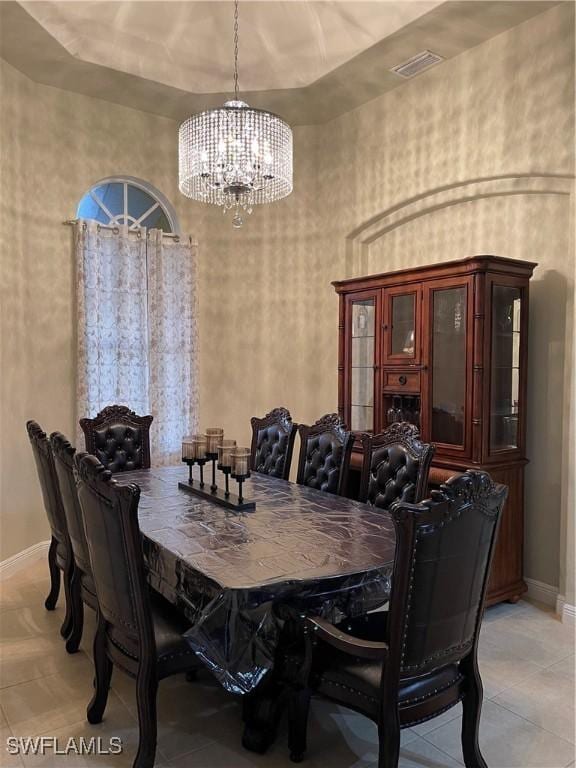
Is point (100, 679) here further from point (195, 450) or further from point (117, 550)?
point (195, 450)

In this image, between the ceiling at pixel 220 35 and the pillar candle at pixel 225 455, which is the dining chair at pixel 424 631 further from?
the ceiling at pixel 220 35

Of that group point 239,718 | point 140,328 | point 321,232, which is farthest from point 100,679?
point 321,232

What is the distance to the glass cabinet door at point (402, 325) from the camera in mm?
4051

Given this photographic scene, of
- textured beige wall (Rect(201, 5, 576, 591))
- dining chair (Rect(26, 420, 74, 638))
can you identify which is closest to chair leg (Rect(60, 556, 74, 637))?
dining chair (Rect(26, 420, 74, 638))

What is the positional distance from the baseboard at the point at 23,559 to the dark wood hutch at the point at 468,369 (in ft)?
9.34

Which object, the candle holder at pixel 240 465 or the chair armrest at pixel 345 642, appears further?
the candle holder at pixel 240 465

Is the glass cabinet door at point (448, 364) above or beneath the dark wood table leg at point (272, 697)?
above

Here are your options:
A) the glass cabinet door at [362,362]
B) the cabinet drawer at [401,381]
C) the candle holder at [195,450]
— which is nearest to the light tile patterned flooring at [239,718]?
the candle holder at [195,450]

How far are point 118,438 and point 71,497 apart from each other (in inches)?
67.6

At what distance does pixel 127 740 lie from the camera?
2.41 meters

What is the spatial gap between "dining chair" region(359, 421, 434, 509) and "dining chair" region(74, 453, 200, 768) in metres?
1.27

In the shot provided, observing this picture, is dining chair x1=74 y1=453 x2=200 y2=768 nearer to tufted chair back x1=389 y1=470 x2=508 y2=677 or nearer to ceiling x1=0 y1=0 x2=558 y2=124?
tufted chair back x1=389 y1=470 x2=508 y2=677

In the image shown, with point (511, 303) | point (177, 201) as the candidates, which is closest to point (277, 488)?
point (511, 303)

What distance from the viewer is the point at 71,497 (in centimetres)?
A: 263
